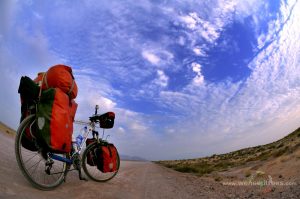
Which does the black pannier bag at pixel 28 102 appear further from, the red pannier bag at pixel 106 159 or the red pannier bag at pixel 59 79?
the red pannier bag at pixel 106 159

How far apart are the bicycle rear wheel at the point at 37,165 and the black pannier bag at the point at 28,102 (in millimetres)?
81

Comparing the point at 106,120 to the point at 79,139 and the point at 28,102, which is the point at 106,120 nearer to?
the point at 79,139

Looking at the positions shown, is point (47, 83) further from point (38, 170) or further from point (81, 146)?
point (81, 146)

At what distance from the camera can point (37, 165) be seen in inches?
186

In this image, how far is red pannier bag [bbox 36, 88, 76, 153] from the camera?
13.9ft

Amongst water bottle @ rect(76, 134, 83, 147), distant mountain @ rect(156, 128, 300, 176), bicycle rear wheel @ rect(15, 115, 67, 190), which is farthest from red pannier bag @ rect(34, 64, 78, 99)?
distant mountain @ rect(156, 128, 300, 176)

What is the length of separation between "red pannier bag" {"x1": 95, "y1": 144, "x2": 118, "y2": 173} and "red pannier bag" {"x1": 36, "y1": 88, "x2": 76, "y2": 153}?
6.79 feet

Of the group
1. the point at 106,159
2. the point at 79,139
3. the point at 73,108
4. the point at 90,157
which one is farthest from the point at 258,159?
the point at 73,108

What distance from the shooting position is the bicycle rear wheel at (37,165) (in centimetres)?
419

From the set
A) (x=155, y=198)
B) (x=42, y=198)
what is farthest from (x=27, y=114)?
(x=155, y=198)

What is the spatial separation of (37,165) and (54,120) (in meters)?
1.03

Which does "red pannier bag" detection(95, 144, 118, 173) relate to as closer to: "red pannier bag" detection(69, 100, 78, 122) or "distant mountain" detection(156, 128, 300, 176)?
"red pannier bag" detection(69, 100, 78, 122)

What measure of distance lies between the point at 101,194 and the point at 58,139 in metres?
1.52

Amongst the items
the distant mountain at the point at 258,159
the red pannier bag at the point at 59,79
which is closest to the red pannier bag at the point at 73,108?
the red pannier bag at the point at 59,79
